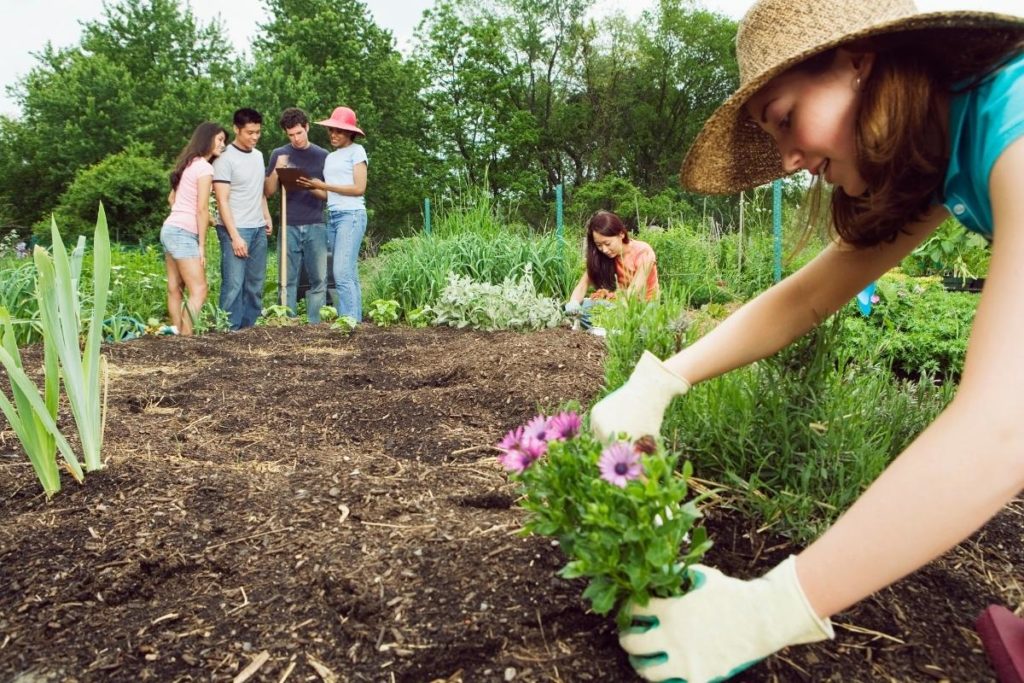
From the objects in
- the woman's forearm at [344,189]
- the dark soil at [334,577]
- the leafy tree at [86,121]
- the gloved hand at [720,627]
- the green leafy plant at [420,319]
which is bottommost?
the green leafy plant at [420,319]

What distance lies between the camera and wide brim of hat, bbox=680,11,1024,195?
0.99 meters

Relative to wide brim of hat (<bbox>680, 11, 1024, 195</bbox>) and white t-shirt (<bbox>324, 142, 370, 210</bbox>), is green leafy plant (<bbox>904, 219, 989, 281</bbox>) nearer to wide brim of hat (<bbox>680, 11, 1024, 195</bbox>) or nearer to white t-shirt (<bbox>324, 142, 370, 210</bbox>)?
white t-shirt (<bbox>324, 142, 370, 210</bbox>)

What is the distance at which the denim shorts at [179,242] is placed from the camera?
17.6 feet

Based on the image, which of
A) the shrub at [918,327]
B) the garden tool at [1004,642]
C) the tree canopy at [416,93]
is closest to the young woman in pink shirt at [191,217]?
the shrub at [918,327]

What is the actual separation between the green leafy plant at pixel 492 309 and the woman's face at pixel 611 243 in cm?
62

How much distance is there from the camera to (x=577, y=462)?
108 cm

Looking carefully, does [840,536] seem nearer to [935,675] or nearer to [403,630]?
[935,675]

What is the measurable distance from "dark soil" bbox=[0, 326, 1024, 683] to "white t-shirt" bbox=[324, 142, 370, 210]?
147 inches

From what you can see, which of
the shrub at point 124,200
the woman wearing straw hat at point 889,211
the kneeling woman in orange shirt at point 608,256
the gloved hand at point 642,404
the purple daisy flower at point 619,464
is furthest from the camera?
the shrub at point 124,200

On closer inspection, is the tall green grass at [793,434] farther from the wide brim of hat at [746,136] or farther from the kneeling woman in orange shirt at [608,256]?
the kneeling woman in orange shirt at [608,256]

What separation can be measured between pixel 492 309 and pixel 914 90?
4.41 meters

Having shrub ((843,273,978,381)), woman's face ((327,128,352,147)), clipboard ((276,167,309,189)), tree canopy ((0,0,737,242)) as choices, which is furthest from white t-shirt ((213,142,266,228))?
tree canopy ((0,0,737,242))

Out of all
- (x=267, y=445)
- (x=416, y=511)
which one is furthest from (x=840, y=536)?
(x=267, y=445)

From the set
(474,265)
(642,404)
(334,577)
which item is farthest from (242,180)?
(642,404)
